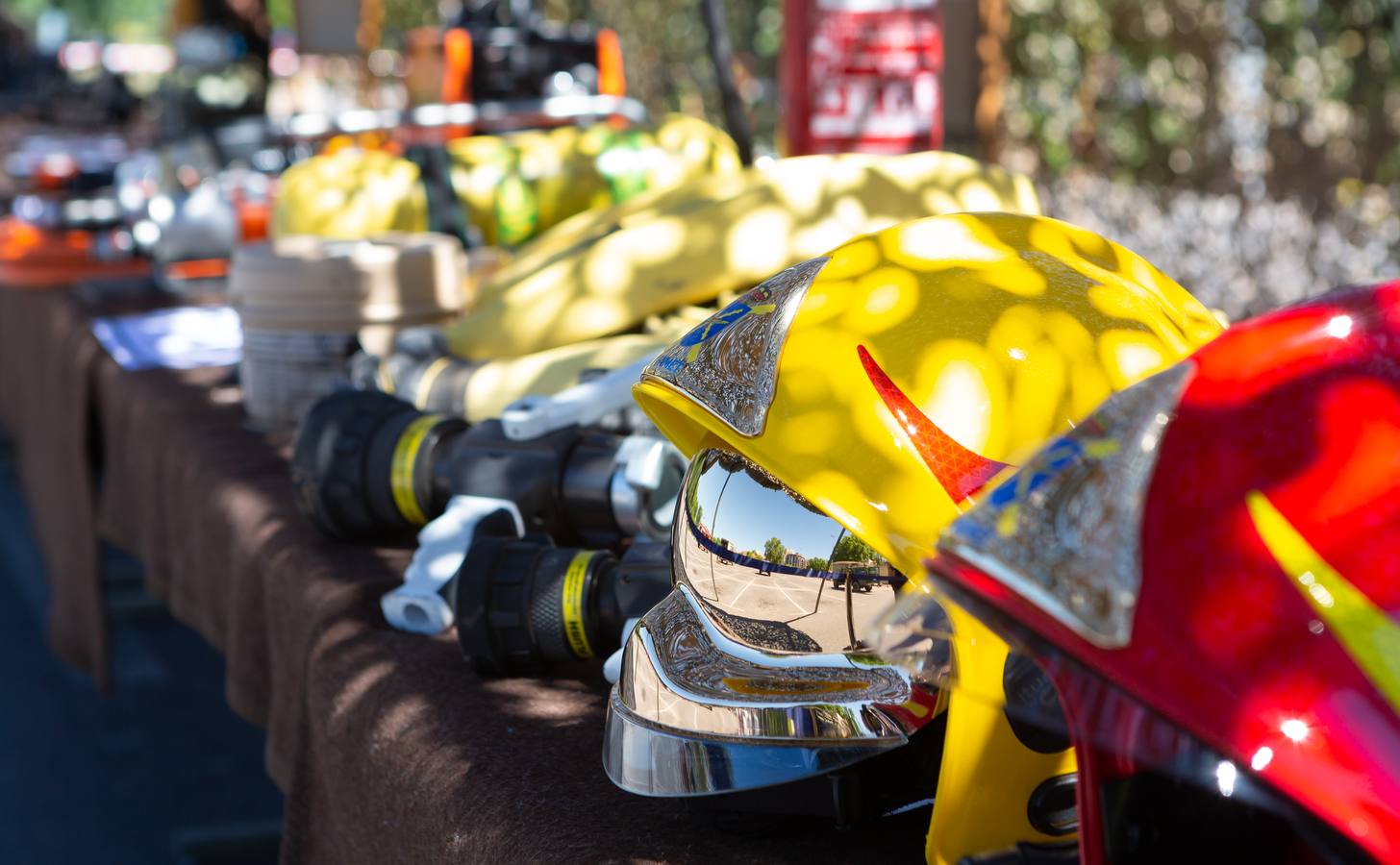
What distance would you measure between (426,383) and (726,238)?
14.3 inches

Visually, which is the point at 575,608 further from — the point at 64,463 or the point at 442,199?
the point at 64,463

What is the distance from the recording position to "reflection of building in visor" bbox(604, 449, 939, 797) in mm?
A: 729

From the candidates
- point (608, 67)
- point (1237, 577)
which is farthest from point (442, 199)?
point (1237, 577)

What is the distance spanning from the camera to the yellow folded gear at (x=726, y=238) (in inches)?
57.6

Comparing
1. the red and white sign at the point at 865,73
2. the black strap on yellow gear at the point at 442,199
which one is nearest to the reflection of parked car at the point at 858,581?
the black strap on yellow gear at the point at 442,199

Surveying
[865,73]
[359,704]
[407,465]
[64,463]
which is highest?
[865,73]

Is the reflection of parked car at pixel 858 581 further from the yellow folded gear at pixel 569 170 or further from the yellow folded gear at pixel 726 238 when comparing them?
the yellow folded gear at pixel 569 170

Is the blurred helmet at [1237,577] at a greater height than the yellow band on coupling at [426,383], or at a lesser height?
greater

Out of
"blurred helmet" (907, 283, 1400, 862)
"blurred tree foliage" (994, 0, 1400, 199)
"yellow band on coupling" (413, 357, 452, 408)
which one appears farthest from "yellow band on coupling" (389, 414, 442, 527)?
"blurred tree foliage" (994, 0, 1400, 199)

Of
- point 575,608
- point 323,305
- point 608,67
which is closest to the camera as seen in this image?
point 575,608

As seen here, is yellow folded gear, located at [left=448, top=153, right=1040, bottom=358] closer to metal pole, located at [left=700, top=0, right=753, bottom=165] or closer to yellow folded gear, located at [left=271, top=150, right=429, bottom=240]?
yellow folded gear, located at [left=271, top=150, right=429, bottom=240]

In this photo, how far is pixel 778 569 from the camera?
2.43ft

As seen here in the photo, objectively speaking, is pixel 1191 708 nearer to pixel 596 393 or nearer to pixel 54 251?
pixel 596 393

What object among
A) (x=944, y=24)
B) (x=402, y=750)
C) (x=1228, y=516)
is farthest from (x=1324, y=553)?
(x=944, y=24)
